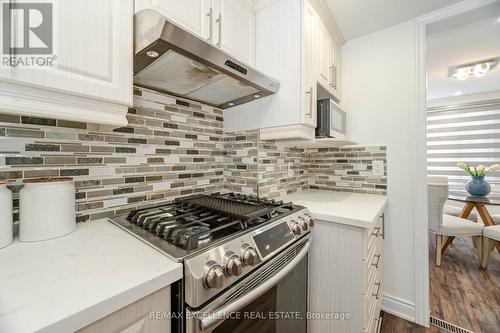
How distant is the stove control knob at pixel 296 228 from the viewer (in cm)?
101

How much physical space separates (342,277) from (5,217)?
1.40 m

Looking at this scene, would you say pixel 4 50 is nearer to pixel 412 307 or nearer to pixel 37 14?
pixel 37 14

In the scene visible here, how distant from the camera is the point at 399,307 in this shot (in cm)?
162

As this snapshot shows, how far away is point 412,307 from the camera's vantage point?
1571 mm

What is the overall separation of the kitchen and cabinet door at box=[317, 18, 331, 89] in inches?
0.9

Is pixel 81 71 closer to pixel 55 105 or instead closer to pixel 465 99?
pixel 55 105

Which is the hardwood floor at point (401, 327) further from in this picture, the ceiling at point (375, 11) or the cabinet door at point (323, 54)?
the ceiling at point (375, 11)

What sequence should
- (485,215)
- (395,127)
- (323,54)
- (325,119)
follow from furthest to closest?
(485,215) < (395,127) < (323,54) < (325,119)

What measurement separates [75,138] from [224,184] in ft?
3.08

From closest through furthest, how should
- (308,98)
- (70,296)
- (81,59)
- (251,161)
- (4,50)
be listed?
(70,296), (4,50), (81,59), (308,98), (251,161)

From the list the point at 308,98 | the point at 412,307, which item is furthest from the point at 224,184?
the point at 412,307

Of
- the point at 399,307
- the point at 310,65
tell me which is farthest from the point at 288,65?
the point at 399,307

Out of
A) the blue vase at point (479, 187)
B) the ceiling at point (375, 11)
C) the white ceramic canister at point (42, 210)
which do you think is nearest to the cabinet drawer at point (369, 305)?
the white ceramic canister at point (42, 210)

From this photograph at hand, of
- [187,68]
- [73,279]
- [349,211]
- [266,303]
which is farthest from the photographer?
[349,211]
